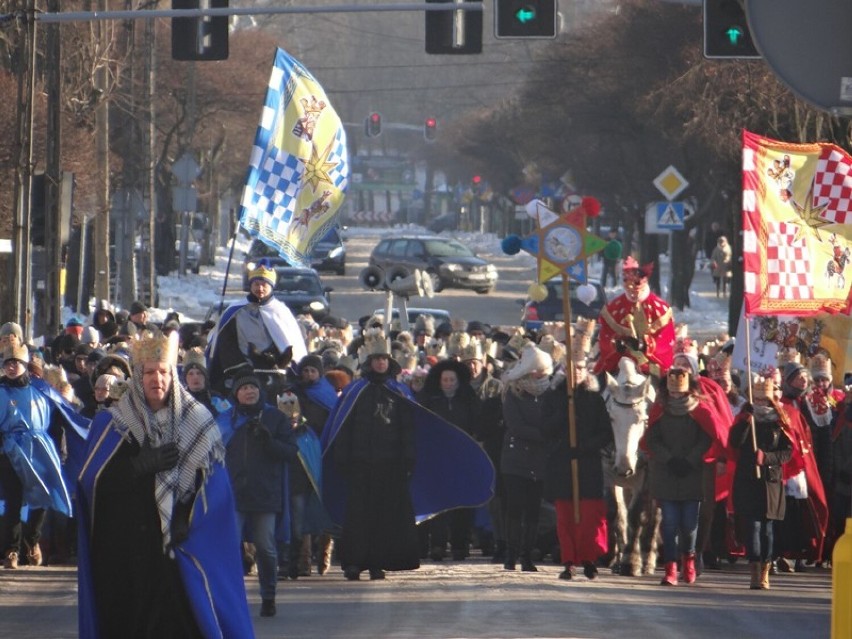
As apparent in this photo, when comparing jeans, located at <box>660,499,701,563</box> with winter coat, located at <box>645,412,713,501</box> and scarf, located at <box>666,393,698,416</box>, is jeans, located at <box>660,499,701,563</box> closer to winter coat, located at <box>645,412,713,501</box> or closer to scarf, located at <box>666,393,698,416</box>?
winter coat, located at <box>645,412,713,501</box>

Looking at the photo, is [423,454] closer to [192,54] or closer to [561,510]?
[561,510]

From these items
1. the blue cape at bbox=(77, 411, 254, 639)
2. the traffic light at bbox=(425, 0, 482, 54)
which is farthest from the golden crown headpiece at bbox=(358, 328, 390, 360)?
the blue cape at bbox=(77, 411, 254, 639)

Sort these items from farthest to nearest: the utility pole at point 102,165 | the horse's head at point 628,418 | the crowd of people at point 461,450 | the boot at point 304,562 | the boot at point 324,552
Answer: the utility pole at point 102,165 → the boot at point 324,552 → the boot at point 304,562 → the horse's head at point 628,418 → the crowd of people at point 461,450

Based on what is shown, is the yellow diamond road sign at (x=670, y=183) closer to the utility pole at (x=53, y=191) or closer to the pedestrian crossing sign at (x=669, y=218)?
the pedestrian crossing sign at (x=669, y=218)

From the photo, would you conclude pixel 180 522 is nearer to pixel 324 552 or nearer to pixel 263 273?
pixel 324 552

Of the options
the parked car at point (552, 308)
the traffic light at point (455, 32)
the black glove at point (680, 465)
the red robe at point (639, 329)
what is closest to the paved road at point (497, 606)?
the black glove at point (680, 465)

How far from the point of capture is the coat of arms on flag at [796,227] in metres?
17.0

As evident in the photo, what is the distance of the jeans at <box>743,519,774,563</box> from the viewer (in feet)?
50.8

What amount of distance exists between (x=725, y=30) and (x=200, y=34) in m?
5.30

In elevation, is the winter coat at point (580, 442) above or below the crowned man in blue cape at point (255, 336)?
below

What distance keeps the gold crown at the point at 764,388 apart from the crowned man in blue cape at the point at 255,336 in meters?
3.39

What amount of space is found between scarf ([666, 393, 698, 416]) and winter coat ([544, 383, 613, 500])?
465mm

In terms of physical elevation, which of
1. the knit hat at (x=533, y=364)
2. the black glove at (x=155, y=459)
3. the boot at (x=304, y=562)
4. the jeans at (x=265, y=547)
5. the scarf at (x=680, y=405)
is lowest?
the boot at (x=304, y=562)

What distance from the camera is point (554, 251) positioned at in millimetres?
17547
